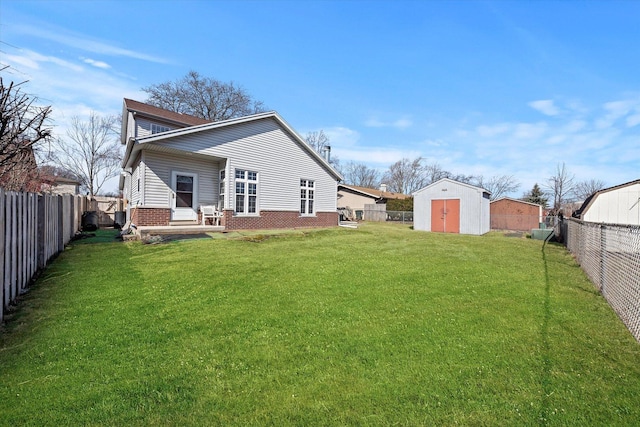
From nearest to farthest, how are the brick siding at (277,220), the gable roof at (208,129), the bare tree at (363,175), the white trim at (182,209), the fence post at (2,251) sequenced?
the fence post at (2,251)
the gable roof at (208,129)
the white trim at (182,209)
the brick siding at (277,220)
the bare tree at (363,175)

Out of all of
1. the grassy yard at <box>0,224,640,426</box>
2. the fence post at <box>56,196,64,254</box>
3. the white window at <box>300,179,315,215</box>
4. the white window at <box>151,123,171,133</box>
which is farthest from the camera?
the white window at <box>151,123,171,133</box>

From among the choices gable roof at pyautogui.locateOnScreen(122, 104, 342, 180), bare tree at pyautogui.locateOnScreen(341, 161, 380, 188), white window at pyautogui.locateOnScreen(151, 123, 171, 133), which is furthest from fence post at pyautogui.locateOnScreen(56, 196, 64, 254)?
bare tree at pyautogui.locateOnScreen(341, 161, 380, 188)

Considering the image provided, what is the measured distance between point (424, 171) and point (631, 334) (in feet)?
186

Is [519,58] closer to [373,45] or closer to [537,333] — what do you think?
[373,45]

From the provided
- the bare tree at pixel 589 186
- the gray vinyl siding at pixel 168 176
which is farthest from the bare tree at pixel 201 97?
the bare tree at pixel 589 186

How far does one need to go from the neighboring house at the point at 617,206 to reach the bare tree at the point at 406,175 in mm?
40543

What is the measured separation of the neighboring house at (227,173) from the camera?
12875 millimetres

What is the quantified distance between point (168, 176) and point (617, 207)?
2298cm

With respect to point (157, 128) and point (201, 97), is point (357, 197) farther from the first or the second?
point (157, 128)

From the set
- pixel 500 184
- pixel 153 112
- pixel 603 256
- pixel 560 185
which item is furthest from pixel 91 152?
pixel 500 184

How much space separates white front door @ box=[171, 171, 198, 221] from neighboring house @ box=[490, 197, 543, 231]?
2732 centimetres

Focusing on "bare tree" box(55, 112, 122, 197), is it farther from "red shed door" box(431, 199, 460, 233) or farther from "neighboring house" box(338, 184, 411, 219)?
"red shed door" box(431, 199, 460, 233)

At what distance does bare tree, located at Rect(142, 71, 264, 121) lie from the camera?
112 ft

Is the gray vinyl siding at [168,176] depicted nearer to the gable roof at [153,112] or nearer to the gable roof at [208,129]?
the gable roof at [208,129]
